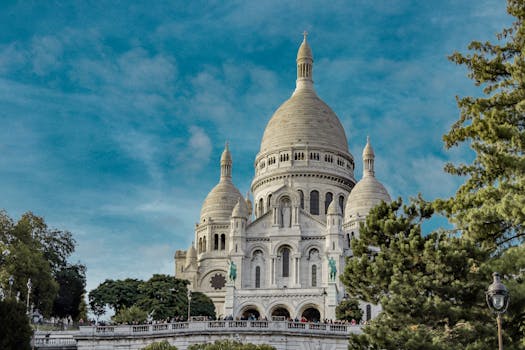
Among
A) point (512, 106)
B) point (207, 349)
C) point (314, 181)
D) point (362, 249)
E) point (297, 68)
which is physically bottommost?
point (207, 349)

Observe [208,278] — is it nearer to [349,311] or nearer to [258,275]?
[258,275]

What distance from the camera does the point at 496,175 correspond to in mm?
32969

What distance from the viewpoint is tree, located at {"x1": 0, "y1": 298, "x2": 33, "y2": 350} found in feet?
158

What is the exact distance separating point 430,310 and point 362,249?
16.3 ft

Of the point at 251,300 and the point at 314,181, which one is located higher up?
the point at 314,181

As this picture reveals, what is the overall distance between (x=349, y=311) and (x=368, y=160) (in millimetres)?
35650

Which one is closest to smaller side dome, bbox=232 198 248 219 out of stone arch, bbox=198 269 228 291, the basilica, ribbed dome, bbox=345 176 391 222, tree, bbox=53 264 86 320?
the basilica

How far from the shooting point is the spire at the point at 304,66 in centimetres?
12199

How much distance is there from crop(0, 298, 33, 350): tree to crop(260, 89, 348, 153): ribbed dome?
65.4 metres

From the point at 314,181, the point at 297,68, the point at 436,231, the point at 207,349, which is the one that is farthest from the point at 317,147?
the point at 436,231

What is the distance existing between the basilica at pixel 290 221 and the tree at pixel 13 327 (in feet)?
122

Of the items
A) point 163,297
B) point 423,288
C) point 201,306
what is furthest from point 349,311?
point 423,288

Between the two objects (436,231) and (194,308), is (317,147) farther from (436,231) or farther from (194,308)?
(436,231)

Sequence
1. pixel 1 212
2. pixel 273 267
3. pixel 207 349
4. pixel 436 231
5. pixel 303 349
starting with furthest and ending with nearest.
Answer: pixel 273 267 < pixel 1 212 < pixel 303 349 < pixel 207 349 < pixel 436 231
